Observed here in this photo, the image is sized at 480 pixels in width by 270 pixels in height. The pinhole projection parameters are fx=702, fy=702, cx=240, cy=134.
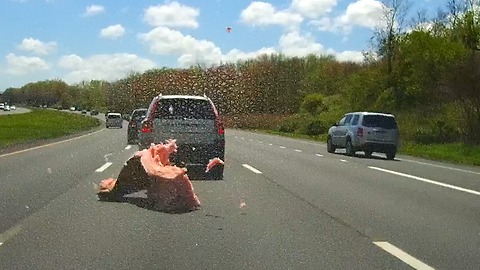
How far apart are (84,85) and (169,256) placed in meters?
162

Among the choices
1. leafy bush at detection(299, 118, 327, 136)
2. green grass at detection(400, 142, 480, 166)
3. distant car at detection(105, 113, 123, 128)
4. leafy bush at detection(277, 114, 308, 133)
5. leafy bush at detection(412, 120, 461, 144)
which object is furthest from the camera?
distant car at detection(105, 113, 123, 128)

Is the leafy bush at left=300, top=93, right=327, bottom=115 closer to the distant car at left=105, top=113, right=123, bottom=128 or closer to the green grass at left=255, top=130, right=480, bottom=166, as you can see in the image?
the distant car at left=105, top=113, right=123, bottom=128

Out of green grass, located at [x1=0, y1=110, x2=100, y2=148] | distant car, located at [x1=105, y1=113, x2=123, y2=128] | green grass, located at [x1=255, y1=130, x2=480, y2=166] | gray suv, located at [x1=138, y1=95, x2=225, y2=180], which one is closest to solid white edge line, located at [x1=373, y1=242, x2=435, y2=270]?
gray suv, located at [x1=138, y1=95, x2=225, y2=180]

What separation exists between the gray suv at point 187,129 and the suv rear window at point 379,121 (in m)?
12.2

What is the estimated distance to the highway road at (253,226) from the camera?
7.27 metres

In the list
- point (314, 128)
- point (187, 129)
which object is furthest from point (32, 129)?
point (187, 129)

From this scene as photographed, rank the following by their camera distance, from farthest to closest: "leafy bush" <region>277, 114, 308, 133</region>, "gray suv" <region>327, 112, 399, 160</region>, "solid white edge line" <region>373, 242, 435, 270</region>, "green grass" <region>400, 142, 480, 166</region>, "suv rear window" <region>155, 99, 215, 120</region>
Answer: "leafy bush" <region>277, 114, 308, 133</region> < "green grass" <region>400, 142, 480, 166</region> < "gray suv" <region>327, 112, 399, 160</region> < "suv rear window" <region>155, 99, 215, 120</region> < "solid white edge line" <region>373, 242, 435, 270</region>

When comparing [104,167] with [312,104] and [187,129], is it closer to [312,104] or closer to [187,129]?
[187,129]

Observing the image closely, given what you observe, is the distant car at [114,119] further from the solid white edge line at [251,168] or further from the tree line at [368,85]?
the solid white edge line at [251,168]

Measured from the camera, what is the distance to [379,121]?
28000mm

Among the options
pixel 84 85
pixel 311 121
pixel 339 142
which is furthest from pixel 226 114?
pixel 84 85

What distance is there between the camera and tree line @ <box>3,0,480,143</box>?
38.1 metres

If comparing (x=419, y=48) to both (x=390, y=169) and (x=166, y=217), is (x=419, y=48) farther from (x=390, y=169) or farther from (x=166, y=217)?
(x=166, y=217)

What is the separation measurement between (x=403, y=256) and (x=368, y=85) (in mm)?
52790
